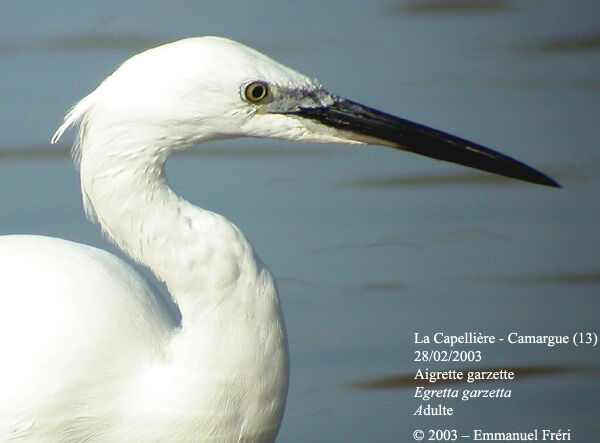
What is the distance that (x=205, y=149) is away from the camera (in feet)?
9.71

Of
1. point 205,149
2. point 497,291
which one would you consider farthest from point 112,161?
point 205,149

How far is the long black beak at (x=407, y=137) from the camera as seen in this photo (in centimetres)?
162

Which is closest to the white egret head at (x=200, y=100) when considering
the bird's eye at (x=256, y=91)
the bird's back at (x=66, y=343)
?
the bird's eye at (x=256, y=91)

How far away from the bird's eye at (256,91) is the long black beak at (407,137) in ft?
0.21

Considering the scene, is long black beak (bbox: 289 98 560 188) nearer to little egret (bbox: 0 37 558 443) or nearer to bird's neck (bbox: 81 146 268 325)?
little egret (bbox: 0 37 558 443)

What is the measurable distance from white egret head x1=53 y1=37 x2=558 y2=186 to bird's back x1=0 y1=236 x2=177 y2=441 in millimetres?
321

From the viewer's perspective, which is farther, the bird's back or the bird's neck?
the bird's back

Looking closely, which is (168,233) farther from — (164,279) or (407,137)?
(407,137)

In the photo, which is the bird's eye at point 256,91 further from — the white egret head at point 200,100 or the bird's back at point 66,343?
the bird's back at point 66,343

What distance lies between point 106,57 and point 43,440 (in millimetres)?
1441

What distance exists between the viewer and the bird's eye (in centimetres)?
152

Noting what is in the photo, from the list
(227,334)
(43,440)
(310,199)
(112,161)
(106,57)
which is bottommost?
(43,440)

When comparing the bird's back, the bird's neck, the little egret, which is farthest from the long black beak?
the bird's back

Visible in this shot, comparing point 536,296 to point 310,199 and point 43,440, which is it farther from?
point 43,440
